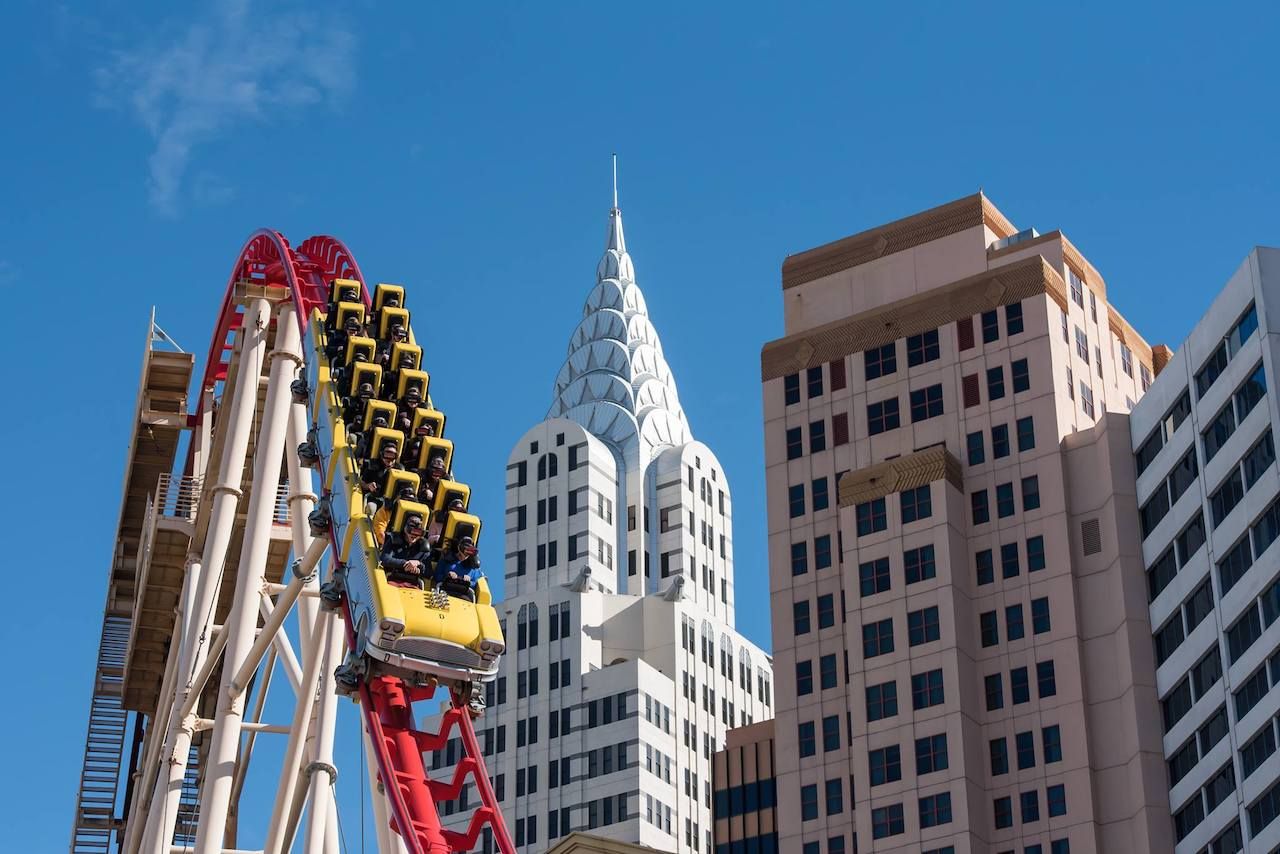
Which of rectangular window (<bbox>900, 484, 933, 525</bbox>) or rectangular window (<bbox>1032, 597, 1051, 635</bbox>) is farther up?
rectangular window (<bbox>900, 484, 933, 525</bbox>)

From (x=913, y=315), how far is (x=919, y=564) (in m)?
16.1

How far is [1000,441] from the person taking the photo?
410ft

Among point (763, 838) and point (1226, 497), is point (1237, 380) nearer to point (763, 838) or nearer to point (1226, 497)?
point (1226, 497)

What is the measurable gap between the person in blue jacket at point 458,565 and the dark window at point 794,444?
8547 cm

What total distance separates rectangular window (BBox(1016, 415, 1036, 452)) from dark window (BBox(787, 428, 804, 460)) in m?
13.7

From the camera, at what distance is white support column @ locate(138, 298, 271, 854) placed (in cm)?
5775

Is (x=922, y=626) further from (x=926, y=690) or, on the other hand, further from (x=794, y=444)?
(x=794, y=444)

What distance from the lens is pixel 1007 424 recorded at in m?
125

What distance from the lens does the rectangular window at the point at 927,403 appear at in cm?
12812

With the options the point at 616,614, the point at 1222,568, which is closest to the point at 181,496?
the point at 1222,568

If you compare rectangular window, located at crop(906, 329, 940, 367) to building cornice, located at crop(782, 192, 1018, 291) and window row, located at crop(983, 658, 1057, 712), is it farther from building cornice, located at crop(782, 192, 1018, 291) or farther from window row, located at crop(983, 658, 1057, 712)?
window row, located at crop(983, 658, 1057, 712)

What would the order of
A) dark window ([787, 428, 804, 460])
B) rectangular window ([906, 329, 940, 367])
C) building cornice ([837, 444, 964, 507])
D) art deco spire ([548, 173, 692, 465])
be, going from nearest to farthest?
building cornice ([837, 444, 964, 507]) → rectangular window ([906, 329, 940, 367]) → dark window ([787, 428, 804, 460]) → art deco spire ([548, 173, 692, 465])

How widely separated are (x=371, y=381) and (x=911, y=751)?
7077cm

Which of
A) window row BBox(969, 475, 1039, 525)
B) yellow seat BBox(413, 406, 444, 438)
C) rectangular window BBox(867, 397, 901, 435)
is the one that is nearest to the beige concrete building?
rectangular window BBox(867, 397, 901, 435)
